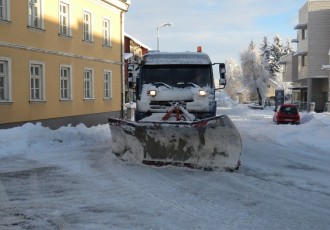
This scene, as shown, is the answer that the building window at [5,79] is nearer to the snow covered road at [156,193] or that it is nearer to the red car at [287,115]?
the snow covered road at [156,193]

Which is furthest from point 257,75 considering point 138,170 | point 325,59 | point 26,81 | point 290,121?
point 138,170

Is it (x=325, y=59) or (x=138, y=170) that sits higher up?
(x=325, y=59)

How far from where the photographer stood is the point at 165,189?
8117 millimetres

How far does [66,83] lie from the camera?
2244 centimetres

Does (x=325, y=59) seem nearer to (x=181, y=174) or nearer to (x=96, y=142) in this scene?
(x=96, y=142)

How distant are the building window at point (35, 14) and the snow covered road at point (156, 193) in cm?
769

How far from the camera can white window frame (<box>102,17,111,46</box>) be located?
2717 centimetres

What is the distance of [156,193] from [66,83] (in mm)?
15640

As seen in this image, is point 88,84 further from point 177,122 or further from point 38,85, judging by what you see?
point 177,122

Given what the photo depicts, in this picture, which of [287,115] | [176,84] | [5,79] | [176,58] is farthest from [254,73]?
[176,84]

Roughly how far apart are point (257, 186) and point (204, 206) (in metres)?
1.90

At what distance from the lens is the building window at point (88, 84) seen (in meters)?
24.7

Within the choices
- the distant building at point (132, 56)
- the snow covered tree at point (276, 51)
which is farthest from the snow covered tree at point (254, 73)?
the snow covered tree at point (276, 51)

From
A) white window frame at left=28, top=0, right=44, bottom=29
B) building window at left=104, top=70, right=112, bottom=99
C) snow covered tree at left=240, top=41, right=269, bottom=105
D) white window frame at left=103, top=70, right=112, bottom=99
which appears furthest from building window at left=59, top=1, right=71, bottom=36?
snow covered tree at left=240, top=41, right=269, bottom=105
